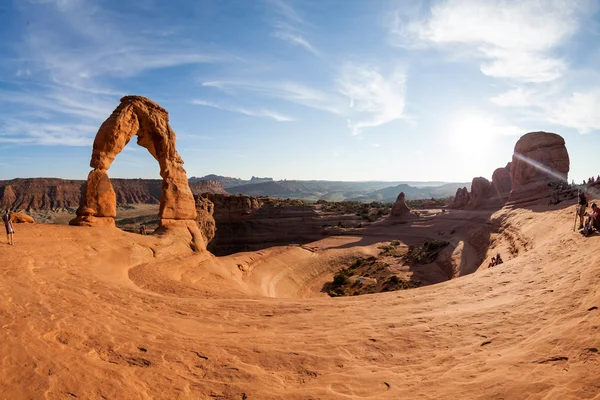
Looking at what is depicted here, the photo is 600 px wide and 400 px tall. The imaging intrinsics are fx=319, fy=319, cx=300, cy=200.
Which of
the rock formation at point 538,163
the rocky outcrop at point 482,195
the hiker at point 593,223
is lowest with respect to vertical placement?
the hiker at point 593,223

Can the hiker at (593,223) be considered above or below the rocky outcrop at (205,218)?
above

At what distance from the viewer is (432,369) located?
14.3 ft

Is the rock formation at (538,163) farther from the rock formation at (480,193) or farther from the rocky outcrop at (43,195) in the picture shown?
the rocky outcrop at (43,195)

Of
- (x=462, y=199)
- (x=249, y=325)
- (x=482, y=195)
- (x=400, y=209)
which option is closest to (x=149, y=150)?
(x=249, y=325)

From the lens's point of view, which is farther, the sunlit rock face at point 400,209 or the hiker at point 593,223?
the sunlit rock face at point 400,209

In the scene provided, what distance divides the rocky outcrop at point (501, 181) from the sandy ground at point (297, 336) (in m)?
30.1

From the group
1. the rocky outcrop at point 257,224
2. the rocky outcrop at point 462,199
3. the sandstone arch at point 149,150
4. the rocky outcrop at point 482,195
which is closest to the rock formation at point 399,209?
the rocky outcrop at point 257,224

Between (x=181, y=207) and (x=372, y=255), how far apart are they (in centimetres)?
1804

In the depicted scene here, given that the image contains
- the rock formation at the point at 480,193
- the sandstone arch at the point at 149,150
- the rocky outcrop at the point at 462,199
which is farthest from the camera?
the rocky outcrop at the point at 462,199

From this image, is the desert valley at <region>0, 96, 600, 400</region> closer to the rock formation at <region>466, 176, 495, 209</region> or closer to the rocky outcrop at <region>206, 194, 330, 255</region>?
the rocky outcrop at <region>206, 194, 330, 255</region>

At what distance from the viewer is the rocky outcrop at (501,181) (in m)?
35.6

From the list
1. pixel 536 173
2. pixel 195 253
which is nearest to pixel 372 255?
pixel 536 173

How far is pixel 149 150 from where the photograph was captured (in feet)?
52.7

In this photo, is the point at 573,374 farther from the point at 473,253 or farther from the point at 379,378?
the point at 473,253
